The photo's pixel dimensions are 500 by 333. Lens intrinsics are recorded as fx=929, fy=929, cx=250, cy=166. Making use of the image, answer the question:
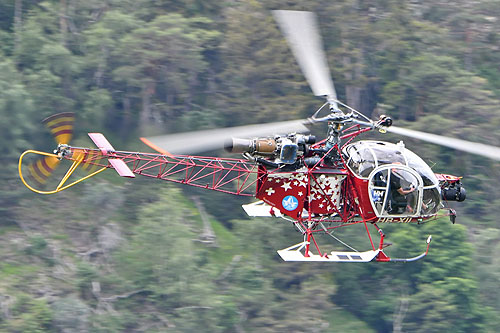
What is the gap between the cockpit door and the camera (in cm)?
1374

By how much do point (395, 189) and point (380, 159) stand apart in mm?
496

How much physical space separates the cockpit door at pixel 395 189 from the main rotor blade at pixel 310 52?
48.8 inches

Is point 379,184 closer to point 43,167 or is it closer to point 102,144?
point 102,144

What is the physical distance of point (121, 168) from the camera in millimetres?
14031

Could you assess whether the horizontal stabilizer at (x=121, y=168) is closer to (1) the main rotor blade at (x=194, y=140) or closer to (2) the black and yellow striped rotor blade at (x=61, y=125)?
(2) the black and yellow striped rotor blade at (x=61, y=125)

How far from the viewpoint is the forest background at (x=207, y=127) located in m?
28.1

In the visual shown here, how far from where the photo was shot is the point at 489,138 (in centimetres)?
3138

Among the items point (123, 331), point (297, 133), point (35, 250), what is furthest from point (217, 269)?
point (297, 133)

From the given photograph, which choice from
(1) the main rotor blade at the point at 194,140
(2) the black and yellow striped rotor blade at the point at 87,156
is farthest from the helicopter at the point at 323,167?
(1) the main rotor blade at the point at 194,140

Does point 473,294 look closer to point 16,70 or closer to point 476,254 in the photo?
point 476,254

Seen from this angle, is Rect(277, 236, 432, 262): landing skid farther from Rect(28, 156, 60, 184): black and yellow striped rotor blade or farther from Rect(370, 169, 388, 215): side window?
Rect(28, 156, 60, 184): black and yellow striped rotor blade

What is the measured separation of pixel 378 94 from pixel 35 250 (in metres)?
13.7

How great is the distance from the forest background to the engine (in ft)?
46.7

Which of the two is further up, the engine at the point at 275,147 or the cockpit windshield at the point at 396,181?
the engine at the point at 275,147
